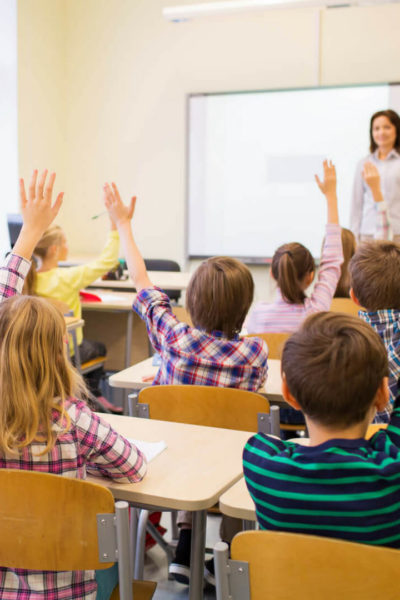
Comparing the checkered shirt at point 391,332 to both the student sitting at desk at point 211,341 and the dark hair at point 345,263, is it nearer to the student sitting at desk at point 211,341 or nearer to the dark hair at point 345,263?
the student sitting at desk at point 211,341

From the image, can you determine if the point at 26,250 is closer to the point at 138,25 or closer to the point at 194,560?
the point at 194,560

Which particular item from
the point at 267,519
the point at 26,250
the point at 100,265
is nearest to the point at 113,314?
the point at 100,265

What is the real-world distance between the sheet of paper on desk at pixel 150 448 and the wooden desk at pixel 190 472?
1cm

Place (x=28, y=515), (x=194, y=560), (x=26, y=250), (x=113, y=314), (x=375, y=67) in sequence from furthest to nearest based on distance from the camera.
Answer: (x=375, y=67)
(x=113, y=314)
(x=26, y=250)
(x=194, y=560)
(x=28, y=515)

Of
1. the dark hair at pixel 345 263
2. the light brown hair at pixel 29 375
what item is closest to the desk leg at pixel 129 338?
the dark hair at pixel 345 263

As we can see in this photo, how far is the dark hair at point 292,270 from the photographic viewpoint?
2.83 m

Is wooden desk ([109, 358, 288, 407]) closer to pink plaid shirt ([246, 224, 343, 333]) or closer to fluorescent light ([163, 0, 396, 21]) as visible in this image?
pink plaid shirt ([246, 224, 343, 333])

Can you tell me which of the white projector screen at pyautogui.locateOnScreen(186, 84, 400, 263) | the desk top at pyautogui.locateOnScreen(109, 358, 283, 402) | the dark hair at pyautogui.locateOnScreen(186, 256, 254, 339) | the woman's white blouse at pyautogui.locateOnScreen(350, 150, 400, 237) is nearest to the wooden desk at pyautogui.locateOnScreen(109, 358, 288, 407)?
the desk top at pyautogui.locateOnScreen(109, 358, 283, 402)

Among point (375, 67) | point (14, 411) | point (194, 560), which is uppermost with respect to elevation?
point (375, 67)

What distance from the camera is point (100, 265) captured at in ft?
12.1

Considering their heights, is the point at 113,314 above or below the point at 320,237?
below

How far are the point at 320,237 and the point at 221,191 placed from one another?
3.16 feet

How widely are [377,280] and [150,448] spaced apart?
91 centimetres

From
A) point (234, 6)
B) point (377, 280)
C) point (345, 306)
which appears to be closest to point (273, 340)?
point (377, 280)
